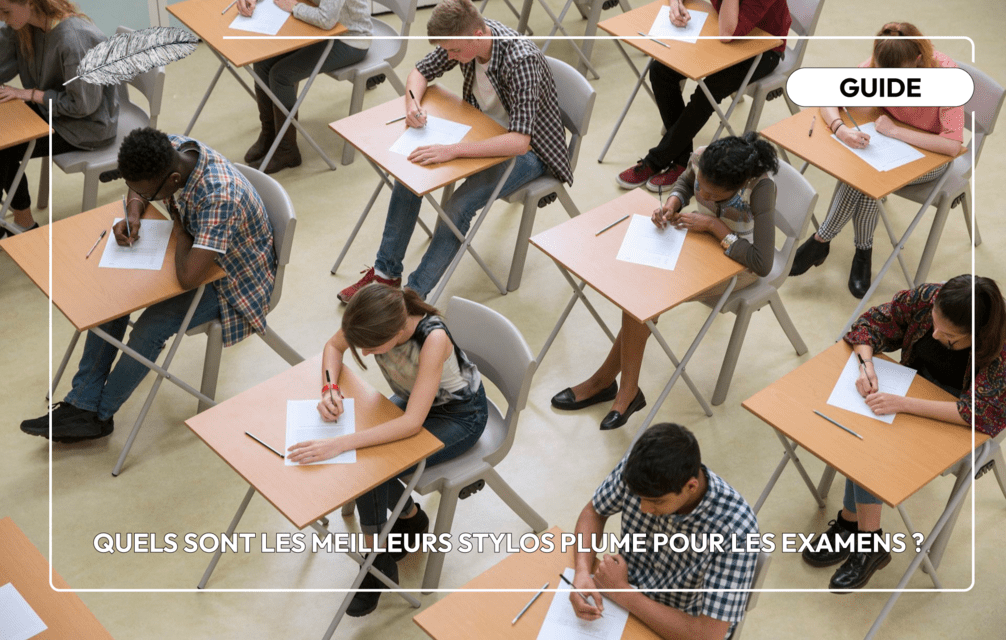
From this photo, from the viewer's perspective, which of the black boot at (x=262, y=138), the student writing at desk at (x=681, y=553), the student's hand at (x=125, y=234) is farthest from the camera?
the black boot at (x=262, y=138)

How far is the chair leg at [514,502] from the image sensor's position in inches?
137

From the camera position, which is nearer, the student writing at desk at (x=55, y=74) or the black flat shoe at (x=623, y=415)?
the black flat shoe at (x=623, y=415)

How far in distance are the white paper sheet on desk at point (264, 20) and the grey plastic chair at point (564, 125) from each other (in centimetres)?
138

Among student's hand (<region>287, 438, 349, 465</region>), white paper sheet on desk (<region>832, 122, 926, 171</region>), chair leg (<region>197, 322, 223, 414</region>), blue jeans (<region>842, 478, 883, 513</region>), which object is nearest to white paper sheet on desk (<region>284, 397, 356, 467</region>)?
student's hand (<region>287, 438, 349, 465</region>)

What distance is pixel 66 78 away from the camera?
4590 mm

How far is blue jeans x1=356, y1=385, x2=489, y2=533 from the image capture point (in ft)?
10.9

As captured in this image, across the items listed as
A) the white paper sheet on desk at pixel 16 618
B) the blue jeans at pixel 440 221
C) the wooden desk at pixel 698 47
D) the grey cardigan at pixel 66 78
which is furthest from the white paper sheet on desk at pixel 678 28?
the white paper sheet on desk at pixel 16 618

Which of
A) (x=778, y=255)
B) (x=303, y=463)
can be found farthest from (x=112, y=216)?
(x=778, y=255)

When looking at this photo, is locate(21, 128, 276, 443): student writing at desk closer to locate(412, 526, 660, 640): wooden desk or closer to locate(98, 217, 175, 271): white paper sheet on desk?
locate(98, 217, 175, 271): white paper sheet on desk

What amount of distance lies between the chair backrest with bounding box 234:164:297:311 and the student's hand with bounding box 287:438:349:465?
40.6 inches

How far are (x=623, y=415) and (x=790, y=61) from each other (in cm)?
223

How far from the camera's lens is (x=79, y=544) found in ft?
12.2

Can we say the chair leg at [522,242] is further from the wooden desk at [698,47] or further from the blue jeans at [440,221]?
the wooden desk at [698,47]

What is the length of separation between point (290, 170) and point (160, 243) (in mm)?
1792
